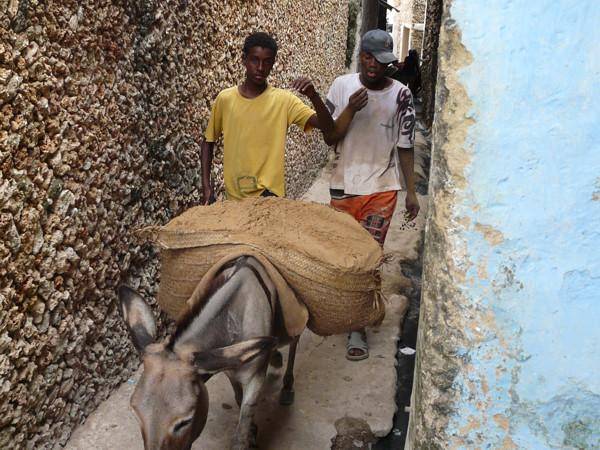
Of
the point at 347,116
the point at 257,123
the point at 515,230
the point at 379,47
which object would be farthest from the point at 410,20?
the point at 515,230

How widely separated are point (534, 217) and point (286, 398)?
217cm

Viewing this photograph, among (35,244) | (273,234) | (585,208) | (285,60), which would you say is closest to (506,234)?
(585,208)

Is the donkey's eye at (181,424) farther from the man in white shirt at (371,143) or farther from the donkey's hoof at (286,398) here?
the man in white shirt at (371,143)

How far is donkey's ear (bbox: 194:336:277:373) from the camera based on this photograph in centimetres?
212

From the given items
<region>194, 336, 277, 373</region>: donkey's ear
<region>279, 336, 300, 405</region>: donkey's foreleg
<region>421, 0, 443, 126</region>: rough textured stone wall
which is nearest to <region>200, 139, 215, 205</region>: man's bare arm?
<region>279, 336, 300, 405</region>: donkey's foreleg

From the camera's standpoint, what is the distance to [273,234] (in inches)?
107

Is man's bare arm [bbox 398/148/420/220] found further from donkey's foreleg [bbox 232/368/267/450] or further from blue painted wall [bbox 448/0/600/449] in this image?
blue painted wall [bbox 448/0/600/449]

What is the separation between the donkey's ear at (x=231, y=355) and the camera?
2.12m

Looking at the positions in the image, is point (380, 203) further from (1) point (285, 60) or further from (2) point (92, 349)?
(1) point (285, 60)

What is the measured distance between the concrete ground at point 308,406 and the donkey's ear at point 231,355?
1.09 metres

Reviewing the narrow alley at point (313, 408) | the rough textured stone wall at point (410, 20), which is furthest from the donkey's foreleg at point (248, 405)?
the rough textured stone wall at point (410, 20)

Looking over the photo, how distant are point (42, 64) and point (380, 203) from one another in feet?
7.16

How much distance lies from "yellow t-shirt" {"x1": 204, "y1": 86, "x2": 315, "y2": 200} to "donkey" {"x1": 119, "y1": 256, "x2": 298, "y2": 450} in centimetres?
114

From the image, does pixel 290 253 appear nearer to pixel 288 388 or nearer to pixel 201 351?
pixel 201 351
